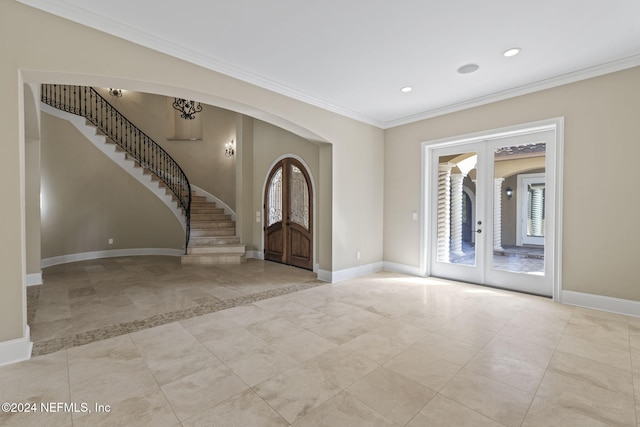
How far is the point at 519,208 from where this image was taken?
4.73 metres

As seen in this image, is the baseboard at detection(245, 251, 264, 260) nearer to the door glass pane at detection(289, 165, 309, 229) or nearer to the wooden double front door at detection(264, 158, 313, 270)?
the wooden double front door at detection(264, 158, 313, 270)

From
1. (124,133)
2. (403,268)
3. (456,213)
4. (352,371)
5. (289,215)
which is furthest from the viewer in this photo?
(124,133)

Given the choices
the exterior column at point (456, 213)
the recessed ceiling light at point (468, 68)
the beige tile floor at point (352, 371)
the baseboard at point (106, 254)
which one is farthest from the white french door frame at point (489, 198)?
the baseboard at point (106, 254)

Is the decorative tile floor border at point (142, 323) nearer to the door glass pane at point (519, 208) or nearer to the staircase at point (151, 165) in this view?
the staircase at point (151, 165)

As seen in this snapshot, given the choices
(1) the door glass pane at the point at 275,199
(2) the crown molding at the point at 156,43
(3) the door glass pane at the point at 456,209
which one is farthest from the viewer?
(1) the door glass pane at the point at 275,199

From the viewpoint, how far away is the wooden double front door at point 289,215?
641cm

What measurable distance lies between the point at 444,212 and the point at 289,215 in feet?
10.9

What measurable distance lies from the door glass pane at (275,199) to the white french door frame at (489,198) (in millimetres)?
3290

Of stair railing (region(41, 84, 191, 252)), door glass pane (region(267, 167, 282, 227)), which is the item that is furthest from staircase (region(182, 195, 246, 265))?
door glass pane (region(267, 167, 282, 227))

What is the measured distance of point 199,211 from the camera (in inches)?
340

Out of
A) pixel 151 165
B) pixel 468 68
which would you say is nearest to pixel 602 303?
pixel 468 68

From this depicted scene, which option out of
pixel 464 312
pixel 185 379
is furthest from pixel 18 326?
pixel 464 312

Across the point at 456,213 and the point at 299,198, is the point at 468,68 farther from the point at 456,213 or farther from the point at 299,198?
the point at 299,198

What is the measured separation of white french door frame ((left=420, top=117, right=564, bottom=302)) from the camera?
13.4ft
